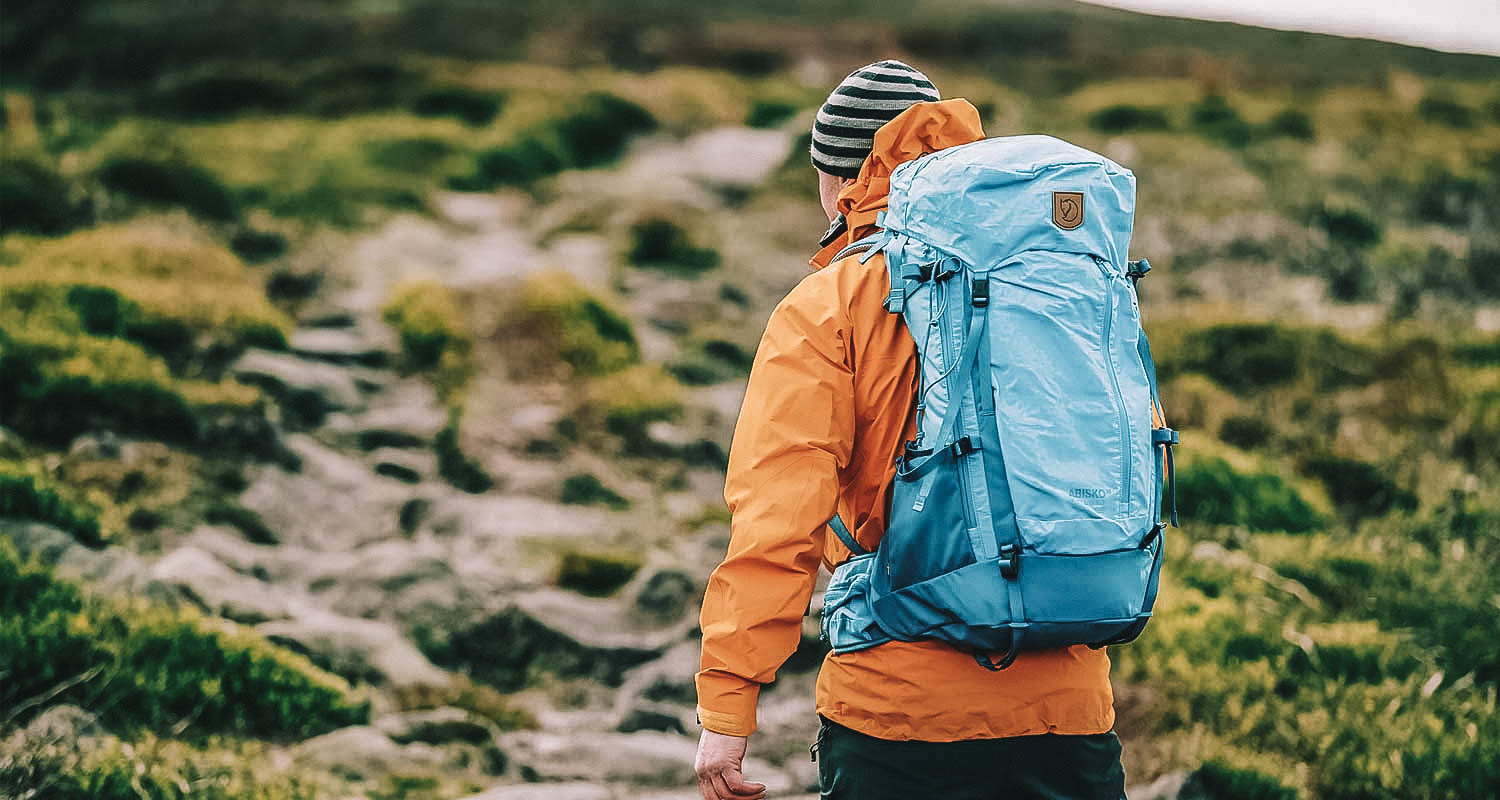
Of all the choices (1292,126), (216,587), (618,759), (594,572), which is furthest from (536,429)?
(1292,126)

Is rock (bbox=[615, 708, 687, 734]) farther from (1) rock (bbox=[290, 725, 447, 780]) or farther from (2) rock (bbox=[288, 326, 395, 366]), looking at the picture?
(2) rock (bbox=[288, 326, 395, 366])

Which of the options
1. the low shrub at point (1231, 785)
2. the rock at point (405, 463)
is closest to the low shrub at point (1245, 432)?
the low shrub at point (1231, 785)

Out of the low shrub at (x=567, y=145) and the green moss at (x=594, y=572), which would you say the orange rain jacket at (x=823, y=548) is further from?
the low shrub at (x=567, y=145)

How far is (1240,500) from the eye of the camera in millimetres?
8469

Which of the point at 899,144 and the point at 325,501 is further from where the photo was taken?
the point at 325,501

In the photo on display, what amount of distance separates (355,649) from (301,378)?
4.45 m

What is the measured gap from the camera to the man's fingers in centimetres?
275

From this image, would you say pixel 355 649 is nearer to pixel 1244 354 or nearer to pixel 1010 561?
pixel 1010 561

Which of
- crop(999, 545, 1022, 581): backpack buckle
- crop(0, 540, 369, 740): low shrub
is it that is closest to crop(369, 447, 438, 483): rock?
crop(0, 540, 369, 740): low shrub

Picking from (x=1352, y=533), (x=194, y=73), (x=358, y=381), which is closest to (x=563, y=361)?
(x=358, y=381)

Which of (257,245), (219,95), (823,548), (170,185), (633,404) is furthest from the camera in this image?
(219,95)

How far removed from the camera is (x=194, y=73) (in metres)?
21.0

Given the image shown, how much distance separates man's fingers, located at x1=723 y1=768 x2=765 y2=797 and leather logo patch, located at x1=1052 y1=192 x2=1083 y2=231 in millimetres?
1435

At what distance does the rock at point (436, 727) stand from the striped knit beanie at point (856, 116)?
Answer: 366 centimetres
